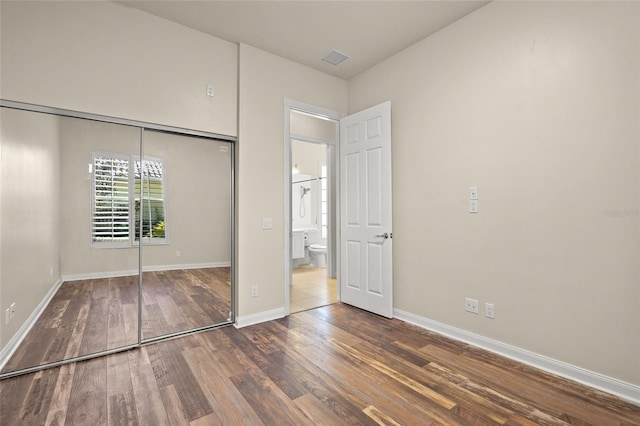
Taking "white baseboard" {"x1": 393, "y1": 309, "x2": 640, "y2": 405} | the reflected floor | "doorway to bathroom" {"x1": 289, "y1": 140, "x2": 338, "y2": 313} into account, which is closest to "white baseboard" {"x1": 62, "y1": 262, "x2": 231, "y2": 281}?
the reflected floor

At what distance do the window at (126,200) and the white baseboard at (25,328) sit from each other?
455 mm

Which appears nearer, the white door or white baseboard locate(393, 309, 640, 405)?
white baseboard locate(393, 309, 640, 405)

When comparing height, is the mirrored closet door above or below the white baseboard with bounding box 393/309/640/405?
above

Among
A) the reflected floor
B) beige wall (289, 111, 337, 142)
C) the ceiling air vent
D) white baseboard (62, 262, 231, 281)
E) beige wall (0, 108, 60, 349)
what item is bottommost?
the reflected floor

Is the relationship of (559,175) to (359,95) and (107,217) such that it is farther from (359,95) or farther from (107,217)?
(107,217)

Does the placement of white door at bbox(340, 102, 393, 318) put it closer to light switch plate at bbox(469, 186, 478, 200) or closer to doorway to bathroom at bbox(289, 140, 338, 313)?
light switch plate at bbox(469, 186, 478, 200)

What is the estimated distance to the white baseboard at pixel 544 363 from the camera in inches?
78.3

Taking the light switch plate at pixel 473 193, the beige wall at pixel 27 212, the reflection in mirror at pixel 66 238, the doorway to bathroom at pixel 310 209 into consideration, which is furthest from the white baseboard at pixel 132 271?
the light switch plate at pixel 473 193

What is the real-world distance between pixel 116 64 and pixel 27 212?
4.55ft

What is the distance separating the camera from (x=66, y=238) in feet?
8.19

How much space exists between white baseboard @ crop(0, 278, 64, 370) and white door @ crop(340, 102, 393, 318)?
114 inches

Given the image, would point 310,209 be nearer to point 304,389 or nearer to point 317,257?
point 317,257

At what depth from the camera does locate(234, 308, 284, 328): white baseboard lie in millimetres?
3234

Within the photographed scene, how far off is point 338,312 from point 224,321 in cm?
131
